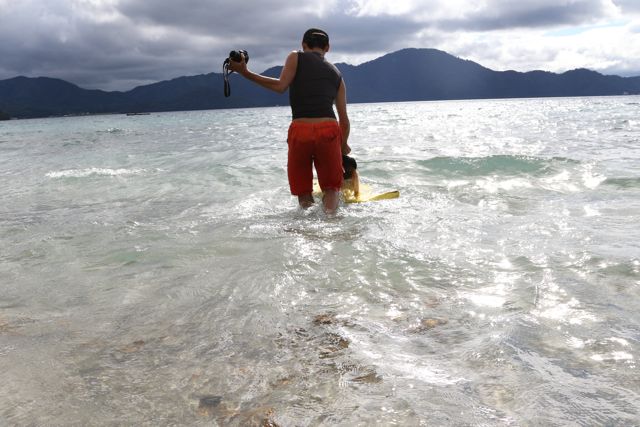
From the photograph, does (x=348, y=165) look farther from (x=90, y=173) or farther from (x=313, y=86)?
(x=90, y=173)

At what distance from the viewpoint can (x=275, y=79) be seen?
224 inches

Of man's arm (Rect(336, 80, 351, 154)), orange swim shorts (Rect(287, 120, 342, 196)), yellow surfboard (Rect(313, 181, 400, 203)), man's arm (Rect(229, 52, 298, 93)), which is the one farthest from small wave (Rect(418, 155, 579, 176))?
man's arm (Rect(229, 52, 298, 93))

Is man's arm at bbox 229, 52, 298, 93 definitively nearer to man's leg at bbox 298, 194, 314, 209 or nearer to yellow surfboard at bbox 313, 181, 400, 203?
man's leg at bbox 298, 194, 314, 209

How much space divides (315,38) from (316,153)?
4.69 feet

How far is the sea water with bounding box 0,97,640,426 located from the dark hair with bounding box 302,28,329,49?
222 centimetres

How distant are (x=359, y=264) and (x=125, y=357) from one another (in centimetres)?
218

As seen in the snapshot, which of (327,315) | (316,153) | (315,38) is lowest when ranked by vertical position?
(327,315)

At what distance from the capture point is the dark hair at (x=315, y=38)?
5824 mm

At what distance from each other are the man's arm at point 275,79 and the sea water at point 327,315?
5.70 feet

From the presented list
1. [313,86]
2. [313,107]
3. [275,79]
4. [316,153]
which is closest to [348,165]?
[316,153]

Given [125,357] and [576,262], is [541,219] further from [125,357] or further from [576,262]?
[125,357]

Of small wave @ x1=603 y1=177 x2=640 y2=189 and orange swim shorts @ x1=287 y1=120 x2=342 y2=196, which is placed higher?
orange swim shorts @ x1=287 y1=120 x2=342 y2=196

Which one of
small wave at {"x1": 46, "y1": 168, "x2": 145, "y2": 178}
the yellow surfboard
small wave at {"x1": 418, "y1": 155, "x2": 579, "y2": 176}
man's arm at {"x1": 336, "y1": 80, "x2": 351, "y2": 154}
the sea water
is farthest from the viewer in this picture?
small wave at {"x1": 46, "y1": 168, "x2": 145, "y2": 178}

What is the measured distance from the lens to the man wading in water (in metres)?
5.79
